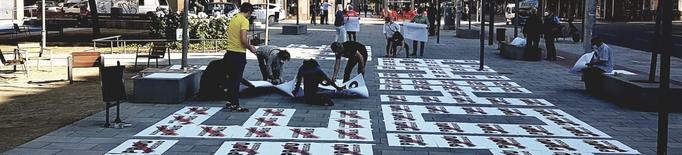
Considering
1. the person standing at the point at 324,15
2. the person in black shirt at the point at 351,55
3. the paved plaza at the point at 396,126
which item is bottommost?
the paved plaza at the point at 396,126

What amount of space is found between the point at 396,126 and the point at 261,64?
495 centimetres

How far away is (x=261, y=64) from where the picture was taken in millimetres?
14477

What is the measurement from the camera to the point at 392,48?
23.0 m

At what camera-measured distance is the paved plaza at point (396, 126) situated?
8.48m

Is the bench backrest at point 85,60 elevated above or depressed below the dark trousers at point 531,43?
below

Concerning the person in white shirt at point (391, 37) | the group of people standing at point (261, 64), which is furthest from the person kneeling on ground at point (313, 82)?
the person in white shirt at point (391, 37)

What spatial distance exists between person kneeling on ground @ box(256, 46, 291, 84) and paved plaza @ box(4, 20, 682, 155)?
29.5 inches

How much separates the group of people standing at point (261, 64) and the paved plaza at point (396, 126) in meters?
0.30

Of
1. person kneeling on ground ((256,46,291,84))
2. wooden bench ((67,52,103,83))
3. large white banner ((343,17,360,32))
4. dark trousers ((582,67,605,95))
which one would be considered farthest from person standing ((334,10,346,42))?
dark trousers ((582,67,605,95))

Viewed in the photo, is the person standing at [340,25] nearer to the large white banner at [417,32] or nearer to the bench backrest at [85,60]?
the large white banner at [417,32]

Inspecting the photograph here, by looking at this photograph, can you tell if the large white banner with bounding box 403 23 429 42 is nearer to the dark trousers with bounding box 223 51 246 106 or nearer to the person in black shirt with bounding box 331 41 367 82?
the person in black shirt with bounding box 331 41 367 82

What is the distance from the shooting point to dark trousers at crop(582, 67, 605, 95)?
13.9 meters

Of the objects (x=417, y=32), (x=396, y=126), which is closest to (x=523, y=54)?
(x=417, y=32)

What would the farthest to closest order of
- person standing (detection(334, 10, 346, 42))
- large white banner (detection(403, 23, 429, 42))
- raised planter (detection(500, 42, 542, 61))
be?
person standing (detection(334, 10, 346, 42)), large white banner (detection(403, 23, 429, 42)), raised planter (detection(500, 42, 542, 61))
